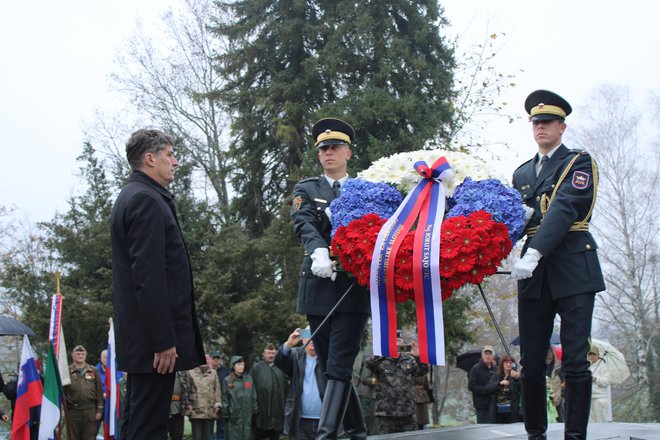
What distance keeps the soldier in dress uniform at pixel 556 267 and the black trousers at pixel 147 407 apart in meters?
2.04

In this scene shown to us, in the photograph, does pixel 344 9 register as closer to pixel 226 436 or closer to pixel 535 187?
pixel 226 436

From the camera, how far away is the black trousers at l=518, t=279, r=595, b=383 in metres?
4.36

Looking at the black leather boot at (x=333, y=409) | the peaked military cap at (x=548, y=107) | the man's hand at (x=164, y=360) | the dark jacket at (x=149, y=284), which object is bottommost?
the black leather boot at (x=333, y=409)

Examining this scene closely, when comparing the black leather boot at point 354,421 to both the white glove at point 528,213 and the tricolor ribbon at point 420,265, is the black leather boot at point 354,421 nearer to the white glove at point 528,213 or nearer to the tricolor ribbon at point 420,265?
the tricolor ribbon at point 420,265

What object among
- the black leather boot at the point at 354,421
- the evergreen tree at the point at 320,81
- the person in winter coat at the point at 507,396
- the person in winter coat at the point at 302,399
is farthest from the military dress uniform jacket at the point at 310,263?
the evergreen tree at the point at 320,81

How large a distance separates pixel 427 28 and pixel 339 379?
15921mm

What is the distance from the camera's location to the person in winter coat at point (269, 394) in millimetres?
12023

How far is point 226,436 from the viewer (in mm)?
11930

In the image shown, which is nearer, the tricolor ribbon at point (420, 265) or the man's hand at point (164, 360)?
the man's hand at point (164, 360)

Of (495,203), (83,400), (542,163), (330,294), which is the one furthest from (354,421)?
(83,400)

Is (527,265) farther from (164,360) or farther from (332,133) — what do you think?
→ (164,360)

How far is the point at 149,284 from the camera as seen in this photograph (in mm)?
3676

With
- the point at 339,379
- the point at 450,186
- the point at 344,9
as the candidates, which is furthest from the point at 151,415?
the point at 344,9

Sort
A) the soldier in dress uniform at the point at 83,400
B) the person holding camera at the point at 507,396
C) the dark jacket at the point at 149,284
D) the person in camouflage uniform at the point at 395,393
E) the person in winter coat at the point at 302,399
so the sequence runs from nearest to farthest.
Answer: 1. the dark jacket at the point at 149,284
2. the person in winter coat at the point at 302,399
3. the person in camouflage uniform at the point at 395,393
4. the person holding camera at the point at 507,396
5. the soldier in dress uniform at the point at 83,400
